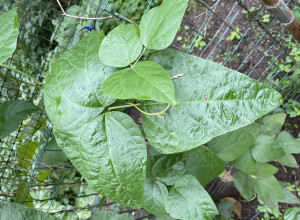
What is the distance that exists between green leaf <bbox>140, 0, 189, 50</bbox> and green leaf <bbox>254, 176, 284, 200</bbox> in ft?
4.04

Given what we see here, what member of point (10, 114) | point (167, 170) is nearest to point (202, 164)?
point (167, 170)

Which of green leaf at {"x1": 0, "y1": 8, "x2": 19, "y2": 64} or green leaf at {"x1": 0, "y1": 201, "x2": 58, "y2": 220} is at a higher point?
green leaf at {"x1": 0, "y1": 8, "x2": 19, "y2": 64}

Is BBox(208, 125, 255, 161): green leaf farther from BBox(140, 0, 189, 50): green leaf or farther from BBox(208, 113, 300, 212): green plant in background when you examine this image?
BBox(140, 0, 189, 50): green leaf

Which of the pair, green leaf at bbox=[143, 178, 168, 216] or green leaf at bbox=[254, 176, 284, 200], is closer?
green leaf at bbox=[143, 178, 168, 216]

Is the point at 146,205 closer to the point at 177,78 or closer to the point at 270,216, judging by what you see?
the point at 177,78

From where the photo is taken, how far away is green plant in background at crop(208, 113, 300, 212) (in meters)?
1.36

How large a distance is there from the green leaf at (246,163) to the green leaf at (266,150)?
1.0 inches

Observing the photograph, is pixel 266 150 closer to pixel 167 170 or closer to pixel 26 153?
pixel 167 170

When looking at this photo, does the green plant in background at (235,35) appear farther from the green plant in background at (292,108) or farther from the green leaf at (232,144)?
the green leaf at (232,144)

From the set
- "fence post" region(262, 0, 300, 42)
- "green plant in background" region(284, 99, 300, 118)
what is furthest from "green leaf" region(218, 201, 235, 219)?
"fence post" region(262, 0, 300, 42)

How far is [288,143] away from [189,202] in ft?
3.06

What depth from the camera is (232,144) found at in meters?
1.36

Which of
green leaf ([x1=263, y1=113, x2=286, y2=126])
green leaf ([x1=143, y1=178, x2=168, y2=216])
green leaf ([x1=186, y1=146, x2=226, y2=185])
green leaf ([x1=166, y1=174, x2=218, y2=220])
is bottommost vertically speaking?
green leaf ([x1=143, y1=178, x2=168, y2=216])

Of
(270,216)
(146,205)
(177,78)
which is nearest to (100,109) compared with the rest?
(177,78)
